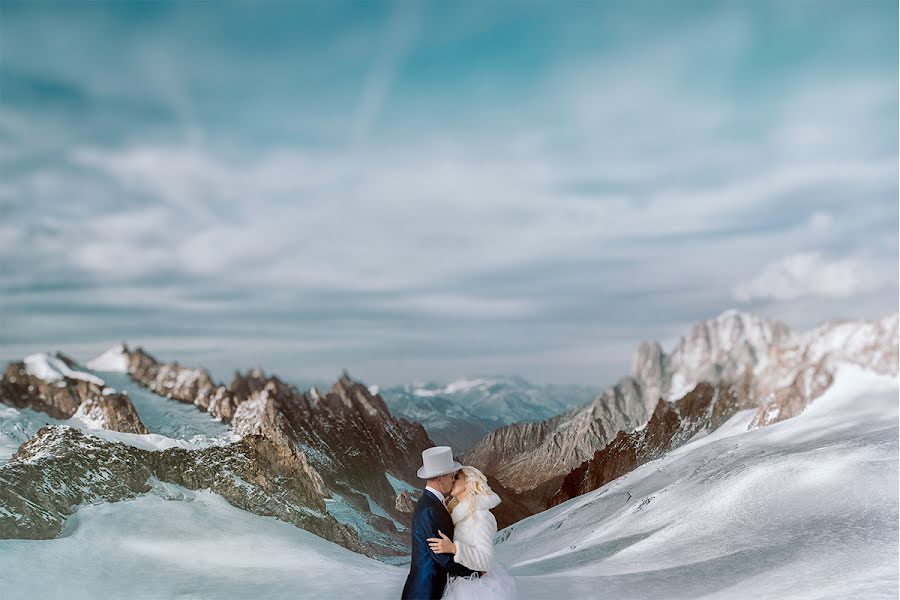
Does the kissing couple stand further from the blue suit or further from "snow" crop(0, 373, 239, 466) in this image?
"snow" crop(0, 373, 239, 466)

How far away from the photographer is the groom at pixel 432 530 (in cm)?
435

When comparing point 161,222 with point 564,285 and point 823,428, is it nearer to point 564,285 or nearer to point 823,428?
point 564,285

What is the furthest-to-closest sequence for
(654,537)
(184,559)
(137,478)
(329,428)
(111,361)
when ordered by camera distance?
(329,428), (654,537), (111,361), (137,478), (184,559)

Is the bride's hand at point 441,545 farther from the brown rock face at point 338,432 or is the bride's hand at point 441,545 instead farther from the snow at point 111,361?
the snow at point 111,361

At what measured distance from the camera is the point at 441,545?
4.30m

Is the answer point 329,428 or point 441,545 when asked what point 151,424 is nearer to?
point 329,428

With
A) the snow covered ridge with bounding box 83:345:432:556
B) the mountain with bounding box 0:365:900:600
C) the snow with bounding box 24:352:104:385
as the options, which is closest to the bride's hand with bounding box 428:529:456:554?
the mountain with bounding box 0:365:900:600

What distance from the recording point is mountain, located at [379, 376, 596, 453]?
6.20 m

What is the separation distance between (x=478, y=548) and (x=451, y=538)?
0.19 metres

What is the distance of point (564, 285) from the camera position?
665 centimetres

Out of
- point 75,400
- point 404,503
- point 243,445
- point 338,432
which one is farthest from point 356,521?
point 75,400

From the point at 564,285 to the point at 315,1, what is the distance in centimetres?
360

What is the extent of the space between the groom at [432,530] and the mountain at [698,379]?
170cm

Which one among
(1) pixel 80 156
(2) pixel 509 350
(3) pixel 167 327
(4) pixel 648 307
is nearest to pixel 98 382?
(3) pixel 167 327
